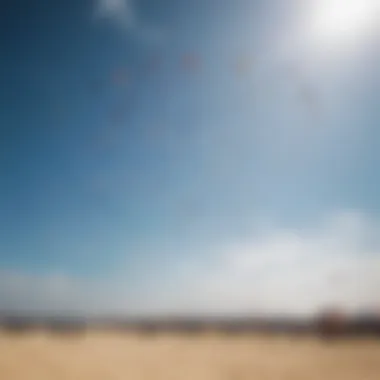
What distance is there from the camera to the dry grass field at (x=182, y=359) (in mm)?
2170

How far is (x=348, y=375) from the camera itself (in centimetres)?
212

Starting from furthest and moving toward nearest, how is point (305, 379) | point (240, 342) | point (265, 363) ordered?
1. point (240, 342)
2. point (265, 363)
3. point (305, 379)

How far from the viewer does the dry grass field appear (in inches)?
85.4

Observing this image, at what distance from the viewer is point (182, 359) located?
227cm

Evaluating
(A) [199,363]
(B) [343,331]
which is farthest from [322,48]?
(A) [199,363]

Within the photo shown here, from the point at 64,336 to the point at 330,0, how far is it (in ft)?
7.19

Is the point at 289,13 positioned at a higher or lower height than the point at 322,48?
higher

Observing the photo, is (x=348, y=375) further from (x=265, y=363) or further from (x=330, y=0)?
(x=330, y=0)

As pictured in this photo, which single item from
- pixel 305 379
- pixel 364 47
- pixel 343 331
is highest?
pixel 364 47

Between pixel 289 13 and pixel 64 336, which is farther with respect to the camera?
pixel 64 336

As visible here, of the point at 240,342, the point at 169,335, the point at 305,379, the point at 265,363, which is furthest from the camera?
the point at 240,342

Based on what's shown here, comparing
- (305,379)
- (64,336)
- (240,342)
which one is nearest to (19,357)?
(64,336)

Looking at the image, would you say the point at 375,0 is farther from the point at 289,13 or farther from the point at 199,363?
the point at 199,363

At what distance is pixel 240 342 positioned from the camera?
2699 millimetres
